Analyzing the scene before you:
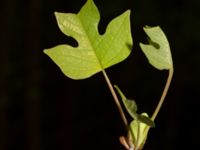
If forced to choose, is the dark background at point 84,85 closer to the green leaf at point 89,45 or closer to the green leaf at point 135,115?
the green leaf at point 89,45

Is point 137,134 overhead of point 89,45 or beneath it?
beneath

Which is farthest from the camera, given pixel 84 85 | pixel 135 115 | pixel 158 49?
pixel 84 85

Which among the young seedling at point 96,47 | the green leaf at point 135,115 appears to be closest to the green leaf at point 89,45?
the young seedling at point 96,47

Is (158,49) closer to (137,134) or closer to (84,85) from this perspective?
(137,134)

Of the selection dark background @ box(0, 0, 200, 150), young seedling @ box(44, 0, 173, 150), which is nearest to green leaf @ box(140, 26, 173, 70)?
young seedling @ box(44, 0, 173, 150)

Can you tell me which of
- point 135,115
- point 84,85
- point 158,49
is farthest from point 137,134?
point 84,85

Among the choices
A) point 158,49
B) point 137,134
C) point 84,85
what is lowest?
point 137,134

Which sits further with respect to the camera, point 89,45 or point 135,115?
point 89,45
